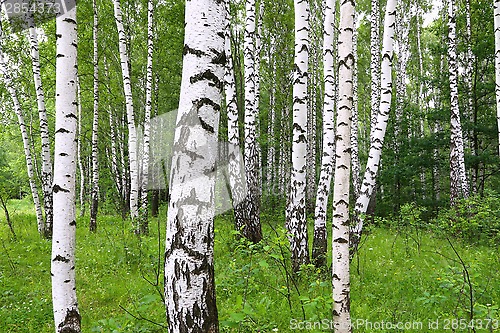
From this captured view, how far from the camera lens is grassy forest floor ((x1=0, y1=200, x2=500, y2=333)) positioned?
3729 millimetres

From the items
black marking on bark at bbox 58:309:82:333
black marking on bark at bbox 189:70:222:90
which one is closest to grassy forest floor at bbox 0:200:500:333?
black marking on bark at bbox 58:309:82:333

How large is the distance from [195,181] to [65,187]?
212 cm

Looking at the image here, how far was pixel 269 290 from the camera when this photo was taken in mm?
5664

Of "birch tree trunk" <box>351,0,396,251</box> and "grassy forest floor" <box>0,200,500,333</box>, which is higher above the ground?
"birch tree trunk" <box>351,0,396,251</box>

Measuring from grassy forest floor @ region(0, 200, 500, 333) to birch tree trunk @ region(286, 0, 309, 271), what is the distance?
0.36m

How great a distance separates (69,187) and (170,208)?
1.96m

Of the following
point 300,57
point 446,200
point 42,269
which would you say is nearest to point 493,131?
point 446,200

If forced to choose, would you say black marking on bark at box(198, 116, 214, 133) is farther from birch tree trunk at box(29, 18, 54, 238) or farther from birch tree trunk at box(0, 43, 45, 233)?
birch tree trunk at box(0, 43, 45, 233)

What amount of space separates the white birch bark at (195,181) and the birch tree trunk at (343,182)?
152 cm

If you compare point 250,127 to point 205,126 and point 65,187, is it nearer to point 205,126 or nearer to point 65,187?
Answer: point 65,187

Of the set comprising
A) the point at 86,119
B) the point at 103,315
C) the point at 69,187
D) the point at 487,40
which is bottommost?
the point at 103,315

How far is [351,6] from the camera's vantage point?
3.56 metres

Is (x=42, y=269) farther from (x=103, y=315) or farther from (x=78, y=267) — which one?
(x=103, y=315)

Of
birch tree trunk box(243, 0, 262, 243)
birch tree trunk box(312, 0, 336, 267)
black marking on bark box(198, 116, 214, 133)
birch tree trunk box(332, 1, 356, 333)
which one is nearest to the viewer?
black marking on bark box(198, 116, 214, 133)
